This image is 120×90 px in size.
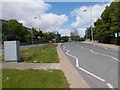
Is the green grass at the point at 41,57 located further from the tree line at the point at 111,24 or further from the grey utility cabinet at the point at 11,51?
the tree line at the point at 111,24

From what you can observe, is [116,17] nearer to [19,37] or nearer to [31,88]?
[31,88]

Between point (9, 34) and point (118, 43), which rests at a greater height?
point (9, 34)

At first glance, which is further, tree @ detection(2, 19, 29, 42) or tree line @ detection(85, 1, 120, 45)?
tree @ detection(2, 19, 29, 42)

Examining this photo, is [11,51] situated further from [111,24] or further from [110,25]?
[110,25]

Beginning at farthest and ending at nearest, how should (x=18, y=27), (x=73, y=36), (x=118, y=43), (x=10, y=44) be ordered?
(x=73, y=36)
(x=18, y=27)
(x=118, y=43)
(x=10, y=44)

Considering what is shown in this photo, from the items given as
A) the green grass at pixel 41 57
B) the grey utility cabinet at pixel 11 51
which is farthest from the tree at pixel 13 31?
the grey utility cabinet at pixel 11 51

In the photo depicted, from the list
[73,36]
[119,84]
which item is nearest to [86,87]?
[119,84]

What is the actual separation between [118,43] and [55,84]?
81.5 feet

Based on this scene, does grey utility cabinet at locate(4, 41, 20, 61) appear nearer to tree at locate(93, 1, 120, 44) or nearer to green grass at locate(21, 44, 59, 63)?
green grass at locate(21, 44, 59, 63)

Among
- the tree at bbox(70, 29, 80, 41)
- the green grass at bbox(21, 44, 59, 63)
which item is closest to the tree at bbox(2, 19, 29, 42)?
the green grass at bbox(21, 44, 59, 63)

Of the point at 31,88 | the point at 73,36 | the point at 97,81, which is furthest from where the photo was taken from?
the point at 73,36

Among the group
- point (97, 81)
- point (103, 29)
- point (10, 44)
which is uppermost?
point (103, 29)

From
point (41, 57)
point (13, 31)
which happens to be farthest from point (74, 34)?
point (41, 57)

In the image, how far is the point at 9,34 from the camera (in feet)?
145
